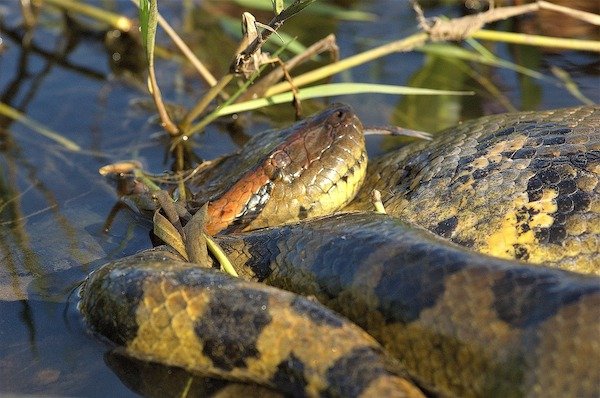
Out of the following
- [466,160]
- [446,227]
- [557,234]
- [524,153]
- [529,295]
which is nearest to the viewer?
[529,295]

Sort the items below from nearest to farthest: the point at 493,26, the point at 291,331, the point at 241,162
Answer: the point at 291,331 → the point at 241,162 → the point at 493,26

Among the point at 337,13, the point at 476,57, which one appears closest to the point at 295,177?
the point at 476,57

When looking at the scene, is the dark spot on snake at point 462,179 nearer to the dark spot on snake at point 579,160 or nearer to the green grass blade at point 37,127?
the dark spot on snake at point 579,160

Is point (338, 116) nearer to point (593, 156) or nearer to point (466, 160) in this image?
point (466, 160)

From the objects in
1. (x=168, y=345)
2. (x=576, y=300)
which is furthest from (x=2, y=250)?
(x=576, y=300)

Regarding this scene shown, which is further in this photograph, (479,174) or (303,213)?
(303,213)

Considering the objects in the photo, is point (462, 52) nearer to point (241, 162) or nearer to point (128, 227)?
point (241, 162)
